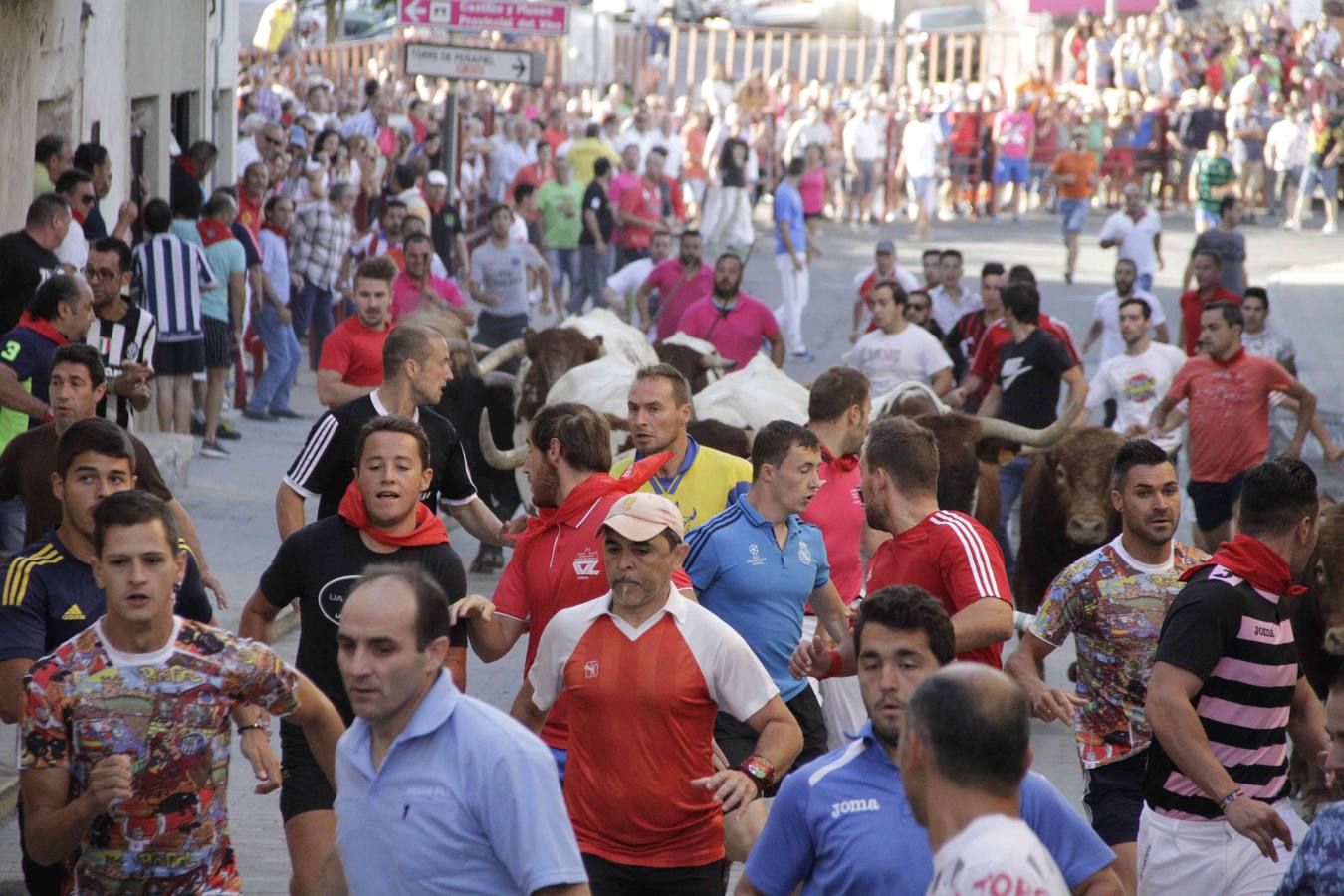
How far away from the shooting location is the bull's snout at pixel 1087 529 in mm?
9547

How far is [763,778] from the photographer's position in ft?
16.4

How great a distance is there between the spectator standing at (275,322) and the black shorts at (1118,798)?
1168 centimetres

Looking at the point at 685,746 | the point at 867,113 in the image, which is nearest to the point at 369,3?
the point at 867,113

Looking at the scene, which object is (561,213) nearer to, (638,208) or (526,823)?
(638,208)

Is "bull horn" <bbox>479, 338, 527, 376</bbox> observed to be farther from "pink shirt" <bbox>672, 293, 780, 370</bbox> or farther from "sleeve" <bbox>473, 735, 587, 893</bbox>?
"sleeve" <bbox>473, 735, 587, 893</bbox>

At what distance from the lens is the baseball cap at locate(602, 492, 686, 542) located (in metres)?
5.11

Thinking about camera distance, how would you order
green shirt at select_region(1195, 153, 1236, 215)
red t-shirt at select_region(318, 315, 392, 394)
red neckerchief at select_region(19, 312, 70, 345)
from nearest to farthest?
red neckerchief at select_region(19, 312, 70, 345) < red t-shirt at select_region(318, 315, 392, 394) < green shirt at select_region(1195, 153, 1236, 215)

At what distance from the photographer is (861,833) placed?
4.00 metres

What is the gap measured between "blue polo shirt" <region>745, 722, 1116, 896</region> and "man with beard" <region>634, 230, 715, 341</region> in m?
11.7

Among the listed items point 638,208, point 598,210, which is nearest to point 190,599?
point 598,210

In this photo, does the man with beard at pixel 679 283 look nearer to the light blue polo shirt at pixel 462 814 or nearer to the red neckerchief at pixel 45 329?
the red neckerchief at pixel 45 329

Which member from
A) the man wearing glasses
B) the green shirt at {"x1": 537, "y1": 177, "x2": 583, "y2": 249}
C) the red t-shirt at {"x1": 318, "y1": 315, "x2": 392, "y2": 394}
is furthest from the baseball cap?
the green shirt at {"x1": 537, "y1": 177, "x2": 583, "y2": 249}

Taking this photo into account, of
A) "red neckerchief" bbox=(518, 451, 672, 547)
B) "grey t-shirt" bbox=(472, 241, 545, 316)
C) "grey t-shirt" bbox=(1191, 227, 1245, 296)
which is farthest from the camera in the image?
"grey t-shirt" bbox=(1191, 227, 1245, 296)

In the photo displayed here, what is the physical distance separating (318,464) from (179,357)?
7345mm
